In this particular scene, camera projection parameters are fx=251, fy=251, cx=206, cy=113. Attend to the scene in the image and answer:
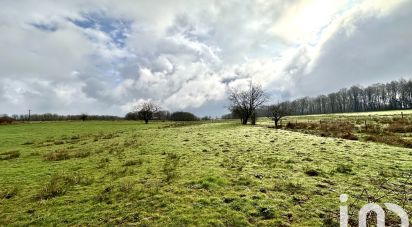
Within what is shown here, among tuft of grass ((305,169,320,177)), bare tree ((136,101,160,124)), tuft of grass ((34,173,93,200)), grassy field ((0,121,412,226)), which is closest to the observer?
grassy field ((0,121,412,226))

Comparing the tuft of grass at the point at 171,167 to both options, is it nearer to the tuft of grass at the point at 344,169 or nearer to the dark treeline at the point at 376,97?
the tuft of grass at the point at 344,169

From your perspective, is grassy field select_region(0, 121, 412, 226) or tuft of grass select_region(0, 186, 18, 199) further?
tuft of grass select_region(0, 186, 18, 199)

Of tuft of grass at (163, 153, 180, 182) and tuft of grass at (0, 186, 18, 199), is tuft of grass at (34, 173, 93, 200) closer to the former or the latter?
tuft of grass at (0, 186, 18, 199)

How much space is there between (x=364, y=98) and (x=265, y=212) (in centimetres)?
21514

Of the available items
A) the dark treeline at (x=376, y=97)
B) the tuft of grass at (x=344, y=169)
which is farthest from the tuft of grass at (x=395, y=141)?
the dark treeline at (x=376, y=97)

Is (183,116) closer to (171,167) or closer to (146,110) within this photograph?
(146,110)

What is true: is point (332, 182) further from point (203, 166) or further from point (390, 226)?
point (203, 166)

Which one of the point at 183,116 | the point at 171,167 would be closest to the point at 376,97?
the point at 183,116

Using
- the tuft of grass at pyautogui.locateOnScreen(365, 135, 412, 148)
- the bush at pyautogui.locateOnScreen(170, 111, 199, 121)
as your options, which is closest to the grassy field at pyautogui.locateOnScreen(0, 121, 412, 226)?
the tuft of grass at pyautogui.locateOnScreen(365, 135, 412, 148)

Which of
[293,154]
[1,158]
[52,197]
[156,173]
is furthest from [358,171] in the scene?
[1,158]

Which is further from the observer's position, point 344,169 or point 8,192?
point 344,169

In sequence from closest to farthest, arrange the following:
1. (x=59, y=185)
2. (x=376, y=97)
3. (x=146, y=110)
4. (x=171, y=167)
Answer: (x=59, y=185)
(x=171, y=167)
(x=146, y=110)
(x=376, y=97)

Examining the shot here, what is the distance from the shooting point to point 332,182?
1076 cm

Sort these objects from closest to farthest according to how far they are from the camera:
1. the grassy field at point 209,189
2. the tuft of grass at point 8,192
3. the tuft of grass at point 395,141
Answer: the grassy field at point 209,189 < the tuft of grass at point 8,192 < the tuft of grass at point 395,141
